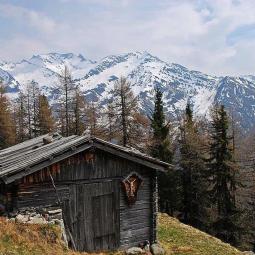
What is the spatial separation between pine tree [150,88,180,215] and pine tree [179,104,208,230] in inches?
42.7

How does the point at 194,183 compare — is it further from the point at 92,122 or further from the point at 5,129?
the point at 5,129

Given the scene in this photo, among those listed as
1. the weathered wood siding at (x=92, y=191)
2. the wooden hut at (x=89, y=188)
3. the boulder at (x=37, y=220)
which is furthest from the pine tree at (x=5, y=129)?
the boulder at (x=37, y=220)

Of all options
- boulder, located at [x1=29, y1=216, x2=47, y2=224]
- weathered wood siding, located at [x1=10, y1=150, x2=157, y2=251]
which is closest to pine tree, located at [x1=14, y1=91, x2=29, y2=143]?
weathered wood siding, located at [x1=10, y1=150, x2=157, y2=251]

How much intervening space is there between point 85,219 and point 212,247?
356 inches

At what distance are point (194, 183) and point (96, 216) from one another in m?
31.5

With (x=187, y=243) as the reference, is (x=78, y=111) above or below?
above

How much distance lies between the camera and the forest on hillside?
48031 mm

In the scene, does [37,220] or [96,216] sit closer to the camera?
[37,220]

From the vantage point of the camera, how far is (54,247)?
19.2 metres

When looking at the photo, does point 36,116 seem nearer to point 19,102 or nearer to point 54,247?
point 19,102

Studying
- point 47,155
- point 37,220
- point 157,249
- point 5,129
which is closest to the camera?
point 37,220

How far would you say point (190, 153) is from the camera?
54125mm

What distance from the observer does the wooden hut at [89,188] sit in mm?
20875

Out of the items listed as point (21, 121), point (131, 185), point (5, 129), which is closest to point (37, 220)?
point (131, 185)
